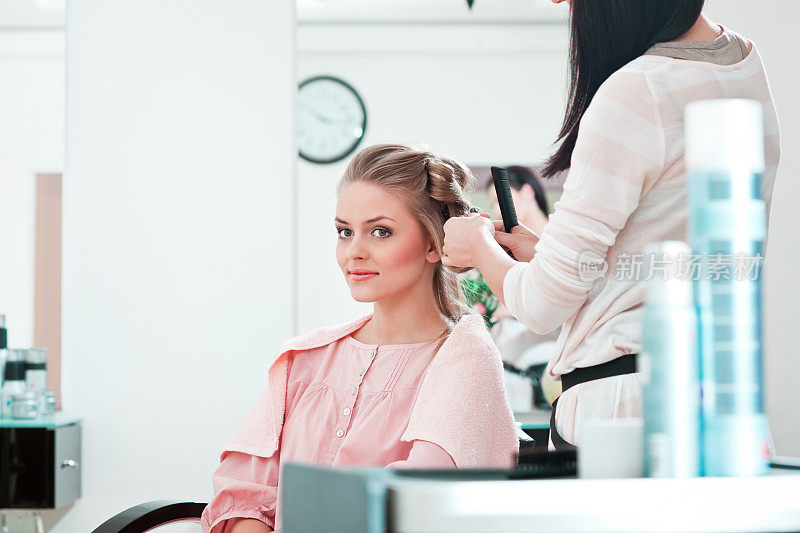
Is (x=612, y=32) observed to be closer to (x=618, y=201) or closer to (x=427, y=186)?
(x=618, y=201)

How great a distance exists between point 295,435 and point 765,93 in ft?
3.46

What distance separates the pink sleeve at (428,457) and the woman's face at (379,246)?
364 mm

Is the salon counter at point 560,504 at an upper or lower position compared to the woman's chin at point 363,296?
lower

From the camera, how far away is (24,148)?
2805mm

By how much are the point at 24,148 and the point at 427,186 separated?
1.64 meters

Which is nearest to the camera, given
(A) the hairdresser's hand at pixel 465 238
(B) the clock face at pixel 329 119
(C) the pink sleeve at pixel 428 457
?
(A) the hairdresser's hand at pixel 465 238

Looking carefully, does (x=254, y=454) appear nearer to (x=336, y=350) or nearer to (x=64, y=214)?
(x=336, y=350)

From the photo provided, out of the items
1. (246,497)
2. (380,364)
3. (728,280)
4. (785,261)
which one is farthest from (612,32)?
(785,261)

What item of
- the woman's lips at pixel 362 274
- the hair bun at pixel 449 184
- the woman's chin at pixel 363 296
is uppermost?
the hair bun at pixel 449 184

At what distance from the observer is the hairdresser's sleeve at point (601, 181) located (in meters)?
1.05

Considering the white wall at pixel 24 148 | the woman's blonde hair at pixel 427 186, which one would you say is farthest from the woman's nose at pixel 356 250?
the white wall at pixel 24 148

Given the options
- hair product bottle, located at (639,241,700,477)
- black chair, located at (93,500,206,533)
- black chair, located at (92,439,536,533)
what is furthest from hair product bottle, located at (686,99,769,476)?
black chair, located at (93,500,206,533)

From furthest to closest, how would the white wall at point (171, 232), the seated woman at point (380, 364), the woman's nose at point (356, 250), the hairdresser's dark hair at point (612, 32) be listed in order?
the white wall at point (171, 232) → the woman's nose at point (356, 250) → the seated woman at point (380, 364) → the hairdresser's dark hair at point (612, 32)

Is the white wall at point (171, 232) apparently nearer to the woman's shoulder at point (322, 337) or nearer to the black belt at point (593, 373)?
the woman's shoulder at point (322, 337)
